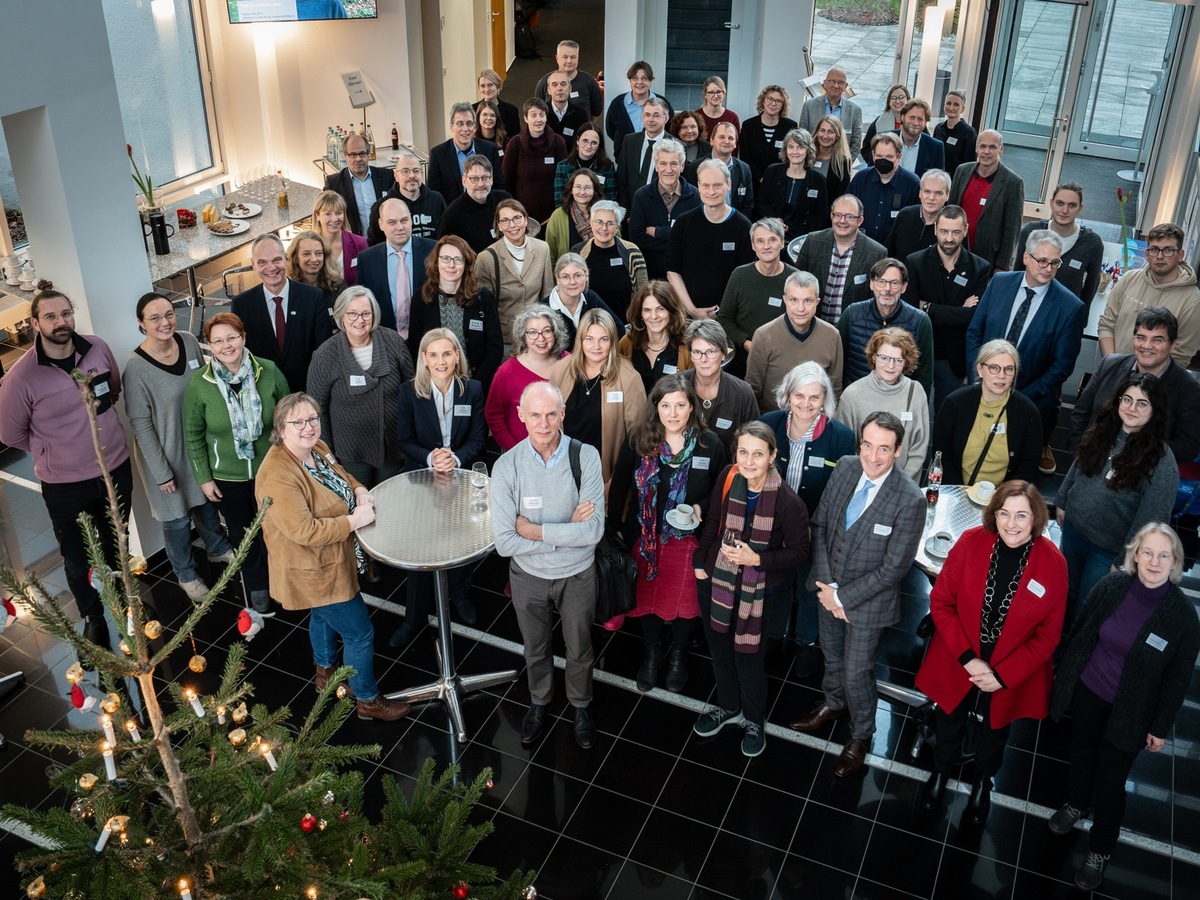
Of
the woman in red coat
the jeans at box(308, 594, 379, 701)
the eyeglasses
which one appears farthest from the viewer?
the jeans at box(308, 594, 379, 701)

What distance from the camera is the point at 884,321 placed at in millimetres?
5543

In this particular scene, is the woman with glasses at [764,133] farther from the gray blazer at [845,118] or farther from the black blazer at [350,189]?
the black blazer at [350,189]

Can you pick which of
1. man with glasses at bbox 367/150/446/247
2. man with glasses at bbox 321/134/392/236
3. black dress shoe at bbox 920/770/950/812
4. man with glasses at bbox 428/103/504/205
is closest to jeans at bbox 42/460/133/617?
man with glasses at bbox 367/150/446/247

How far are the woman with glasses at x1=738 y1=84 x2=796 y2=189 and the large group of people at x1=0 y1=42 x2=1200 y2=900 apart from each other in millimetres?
1175

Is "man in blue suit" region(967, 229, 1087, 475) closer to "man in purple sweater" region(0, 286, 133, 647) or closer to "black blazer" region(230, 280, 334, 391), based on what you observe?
"black blazer" region(230, 280, 334, 391)

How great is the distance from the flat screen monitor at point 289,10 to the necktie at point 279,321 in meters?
4.99

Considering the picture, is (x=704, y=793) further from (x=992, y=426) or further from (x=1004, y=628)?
(x=992, y=426)

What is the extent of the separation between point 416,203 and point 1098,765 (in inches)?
201

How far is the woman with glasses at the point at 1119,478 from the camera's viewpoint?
181 inches

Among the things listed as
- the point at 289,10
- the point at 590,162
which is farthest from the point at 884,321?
the point at 289,10

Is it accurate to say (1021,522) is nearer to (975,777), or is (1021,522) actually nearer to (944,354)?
(975,777)

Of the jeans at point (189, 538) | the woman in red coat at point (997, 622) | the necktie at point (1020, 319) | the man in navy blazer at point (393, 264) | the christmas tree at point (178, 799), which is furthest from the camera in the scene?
the man in navy blazer at point (393, 264)

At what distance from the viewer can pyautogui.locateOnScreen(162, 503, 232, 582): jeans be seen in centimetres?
569

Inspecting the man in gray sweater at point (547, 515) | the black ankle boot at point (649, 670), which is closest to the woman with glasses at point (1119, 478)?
the black ankle boot at point (649, 670)
